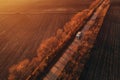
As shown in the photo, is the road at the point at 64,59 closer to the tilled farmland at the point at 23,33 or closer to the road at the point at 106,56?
the road at the point at 106,56

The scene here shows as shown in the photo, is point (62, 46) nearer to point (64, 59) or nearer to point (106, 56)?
point (64, 59)

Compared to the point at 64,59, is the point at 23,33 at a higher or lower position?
higher

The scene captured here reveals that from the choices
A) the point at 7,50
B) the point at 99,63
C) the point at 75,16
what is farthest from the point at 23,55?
the point at 75,16

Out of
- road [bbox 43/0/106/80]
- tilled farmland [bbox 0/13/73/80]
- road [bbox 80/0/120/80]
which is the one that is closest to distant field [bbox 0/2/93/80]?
tilled farmland [bbox 0/13/73/80]

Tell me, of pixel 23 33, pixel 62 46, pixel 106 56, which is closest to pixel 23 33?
pixel 23 33

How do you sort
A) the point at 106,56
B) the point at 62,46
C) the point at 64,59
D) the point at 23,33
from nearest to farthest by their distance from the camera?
1. the point at 106,56
2. the point at 64,59
3. the point at 62,46
4. the point at 23,33

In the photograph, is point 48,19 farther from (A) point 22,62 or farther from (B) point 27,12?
(A) point 22,62

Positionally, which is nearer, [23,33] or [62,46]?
[62,46]

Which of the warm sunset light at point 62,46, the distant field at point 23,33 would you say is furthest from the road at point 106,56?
the distant field at point 23,33

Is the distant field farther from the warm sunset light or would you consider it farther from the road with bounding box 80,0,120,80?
the road with bounding box 80,0,120,80
